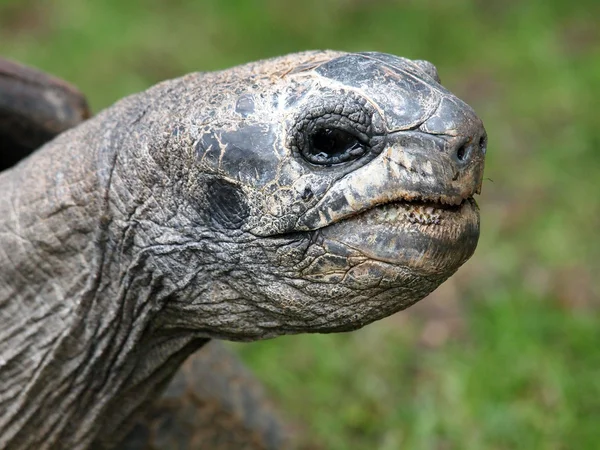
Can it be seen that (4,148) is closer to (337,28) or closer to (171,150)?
(171,150)

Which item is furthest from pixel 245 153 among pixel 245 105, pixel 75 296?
pixel 75 296

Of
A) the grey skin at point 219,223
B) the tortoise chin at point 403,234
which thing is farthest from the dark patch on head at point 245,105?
the tortoise chin at point 403,234

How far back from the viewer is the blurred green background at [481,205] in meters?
3.52

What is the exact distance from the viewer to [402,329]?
160 inches

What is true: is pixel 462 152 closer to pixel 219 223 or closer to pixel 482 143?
pixel 482 143

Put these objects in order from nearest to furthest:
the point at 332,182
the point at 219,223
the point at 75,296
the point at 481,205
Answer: the point at 332,182 < the point at 219,223 < the point at 75,296 < the point at 481,205

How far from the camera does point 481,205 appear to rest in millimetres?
5000

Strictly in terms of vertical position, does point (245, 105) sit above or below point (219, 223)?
above

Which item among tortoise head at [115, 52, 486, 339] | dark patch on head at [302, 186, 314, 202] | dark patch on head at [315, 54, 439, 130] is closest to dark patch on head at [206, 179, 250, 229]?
tortoise head at [115, 52, 486, 339]

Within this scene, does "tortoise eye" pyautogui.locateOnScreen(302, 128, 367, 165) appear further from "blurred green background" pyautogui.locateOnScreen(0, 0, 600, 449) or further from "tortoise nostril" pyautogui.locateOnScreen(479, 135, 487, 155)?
"blurred green background" pyautogui.locateOnScreen(0, 0, 600, 449)

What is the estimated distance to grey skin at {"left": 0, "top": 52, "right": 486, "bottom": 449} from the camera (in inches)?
63.9

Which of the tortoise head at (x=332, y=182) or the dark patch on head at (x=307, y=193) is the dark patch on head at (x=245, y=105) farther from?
the dark patch on head at (x=307, y=193)

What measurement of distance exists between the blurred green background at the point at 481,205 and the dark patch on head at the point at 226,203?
191 centimetres

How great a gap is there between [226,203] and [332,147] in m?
0.23
